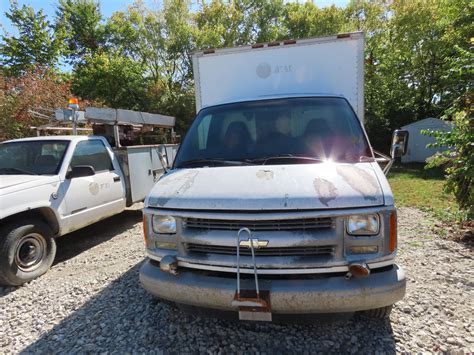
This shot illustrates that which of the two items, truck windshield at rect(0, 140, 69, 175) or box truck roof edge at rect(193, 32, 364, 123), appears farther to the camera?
truck windshield at rect(0, 140, 69, 175)

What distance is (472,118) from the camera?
5.07m

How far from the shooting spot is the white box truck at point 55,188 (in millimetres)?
4044

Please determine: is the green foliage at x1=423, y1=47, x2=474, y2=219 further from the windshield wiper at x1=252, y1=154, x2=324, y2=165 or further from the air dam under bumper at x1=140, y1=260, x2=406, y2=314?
the air dam under bumper at x1=140, y1=260, x2=406, y2=314

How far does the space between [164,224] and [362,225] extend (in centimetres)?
159

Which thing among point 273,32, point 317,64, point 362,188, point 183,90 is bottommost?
point 362,188

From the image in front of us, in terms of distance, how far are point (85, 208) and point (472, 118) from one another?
21.8ft

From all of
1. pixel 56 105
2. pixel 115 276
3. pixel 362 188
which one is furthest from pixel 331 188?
pixel 56 105

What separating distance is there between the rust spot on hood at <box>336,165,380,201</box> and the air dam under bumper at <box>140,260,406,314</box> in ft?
2.00

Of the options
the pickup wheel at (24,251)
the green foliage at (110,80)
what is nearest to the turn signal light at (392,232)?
the pickup wheel at (24,251)

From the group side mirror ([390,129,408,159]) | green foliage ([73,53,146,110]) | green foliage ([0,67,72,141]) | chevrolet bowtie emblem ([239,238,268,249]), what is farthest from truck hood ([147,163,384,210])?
green foliage ([73,53,146,110])

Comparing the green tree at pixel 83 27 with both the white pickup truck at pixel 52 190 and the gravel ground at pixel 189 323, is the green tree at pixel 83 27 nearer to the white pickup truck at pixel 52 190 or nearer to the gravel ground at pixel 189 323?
the white pickup truck at pixel 52 190

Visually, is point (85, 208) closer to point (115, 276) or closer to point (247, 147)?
point (115, 276)

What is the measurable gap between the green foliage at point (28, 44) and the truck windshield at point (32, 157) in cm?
1432

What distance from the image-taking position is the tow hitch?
219cm
